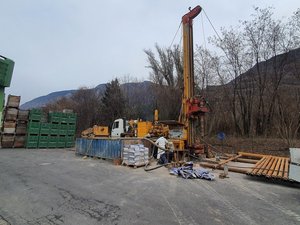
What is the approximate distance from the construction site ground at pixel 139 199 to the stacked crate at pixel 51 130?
40.0ft

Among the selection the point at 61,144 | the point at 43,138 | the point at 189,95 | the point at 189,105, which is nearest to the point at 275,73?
the point at 189,95

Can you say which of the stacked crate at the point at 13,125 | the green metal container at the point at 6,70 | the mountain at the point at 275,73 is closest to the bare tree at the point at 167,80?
the mountain at the point at 275,73

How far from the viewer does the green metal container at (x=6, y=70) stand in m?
2.57

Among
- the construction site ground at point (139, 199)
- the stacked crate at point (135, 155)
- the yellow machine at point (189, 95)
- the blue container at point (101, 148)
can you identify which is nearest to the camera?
the construction site ground at point (139, 199)

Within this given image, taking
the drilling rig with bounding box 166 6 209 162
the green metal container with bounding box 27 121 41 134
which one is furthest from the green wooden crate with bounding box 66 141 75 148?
the drilling rig with bounding box 166 6 209 162

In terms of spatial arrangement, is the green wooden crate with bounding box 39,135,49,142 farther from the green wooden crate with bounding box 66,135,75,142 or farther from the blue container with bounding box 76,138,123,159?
the blue container with bounding box 76,138,123,159

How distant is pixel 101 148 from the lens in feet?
51.2

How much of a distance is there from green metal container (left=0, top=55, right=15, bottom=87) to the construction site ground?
11.6 ft

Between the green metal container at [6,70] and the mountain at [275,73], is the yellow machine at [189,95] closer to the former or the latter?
the mountain at [275,73]

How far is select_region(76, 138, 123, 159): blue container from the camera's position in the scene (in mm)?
14164

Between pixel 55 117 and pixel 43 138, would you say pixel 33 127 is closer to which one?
pixel 43 138

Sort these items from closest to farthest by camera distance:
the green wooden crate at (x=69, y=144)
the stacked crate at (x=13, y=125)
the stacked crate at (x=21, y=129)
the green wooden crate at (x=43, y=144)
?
the stacked crate at (x=13, y=125) → the stacked crate at (x=21, y=129) → the green wooden crate at (x=43, y=144) → the green wooden crate at (x=69, y=144)

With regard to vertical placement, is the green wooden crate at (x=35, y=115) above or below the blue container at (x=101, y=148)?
above

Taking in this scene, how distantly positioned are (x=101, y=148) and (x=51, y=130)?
970cm
